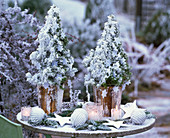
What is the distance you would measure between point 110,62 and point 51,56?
1.37ft

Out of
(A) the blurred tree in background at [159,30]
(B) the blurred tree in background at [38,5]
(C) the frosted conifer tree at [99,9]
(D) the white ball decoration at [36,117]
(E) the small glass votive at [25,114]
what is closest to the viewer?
(D) the white ball decoration at [36,117]

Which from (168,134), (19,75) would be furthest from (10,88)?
(168,134)

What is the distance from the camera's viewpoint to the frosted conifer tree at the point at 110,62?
2.27m

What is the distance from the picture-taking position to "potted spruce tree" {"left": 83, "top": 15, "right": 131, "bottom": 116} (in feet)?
7.41

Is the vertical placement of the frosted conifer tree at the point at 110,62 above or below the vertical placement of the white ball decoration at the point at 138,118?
above

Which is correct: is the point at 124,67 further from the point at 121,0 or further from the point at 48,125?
the point at 121,0

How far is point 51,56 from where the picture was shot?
2191 millimetres

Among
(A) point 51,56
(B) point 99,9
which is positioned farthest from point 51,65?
(B) point 99,9

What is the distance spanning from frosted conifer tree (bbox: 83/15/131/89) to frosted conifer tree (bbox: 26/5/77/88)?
8.1 inches

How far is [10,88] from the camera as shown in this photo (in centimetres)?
304

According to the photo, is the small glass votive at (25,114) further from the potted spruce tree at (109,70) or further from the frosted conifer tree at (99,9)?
the frosted conifer tree at (99,9)

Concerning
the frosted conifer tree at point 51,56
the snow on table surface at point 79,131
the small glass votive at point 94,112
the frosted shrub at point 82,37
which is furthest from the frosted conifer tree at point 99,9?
the snow on table surface at point 79,131

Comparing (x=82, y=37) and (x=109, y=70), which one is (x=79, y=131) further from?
(x=82, y=37)

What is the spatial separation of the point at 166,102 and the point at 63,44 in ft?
16.3
